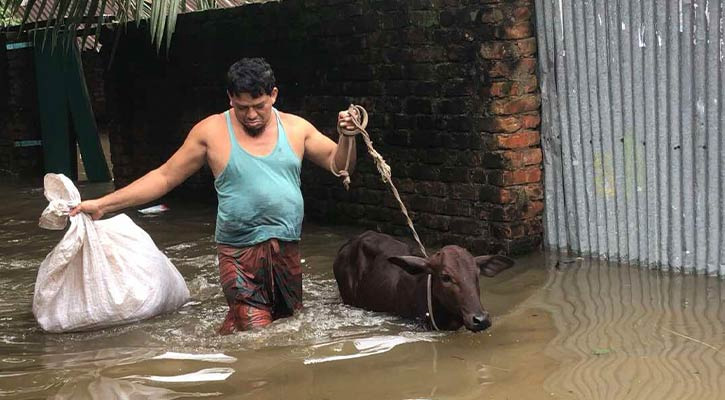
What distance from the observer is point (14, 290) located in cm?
Answer: 753

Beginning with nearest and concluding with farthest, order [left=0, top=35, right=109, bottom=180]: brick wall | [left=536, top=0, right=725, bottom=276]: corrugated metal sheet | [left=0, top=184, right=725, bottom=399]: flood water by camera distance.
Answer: [left=0, top=184, right=725, bottom=399]: flood water → [left=536, top=0, right=725, bottom=276]: corrugated metal sheet → [left=0, top=35, right=109, bottom=180]: brick wall

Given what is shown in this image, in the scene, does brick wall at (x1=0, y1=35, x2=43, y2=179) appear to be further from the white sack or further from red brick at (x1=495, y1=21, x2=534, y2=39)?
red brick at (x1=495, y1=21, x2=534, y2=39)

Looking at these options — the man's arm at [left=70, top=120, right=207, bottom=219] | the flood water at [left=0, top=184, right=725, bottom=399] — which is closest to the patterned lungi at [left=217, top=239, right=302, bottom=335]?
the flood water at [left=0, top=184, right=725, bottom=399]

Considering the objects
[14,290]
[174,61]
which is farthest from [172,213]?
[14,290]

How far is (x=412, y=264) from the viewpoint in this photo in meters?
5.70

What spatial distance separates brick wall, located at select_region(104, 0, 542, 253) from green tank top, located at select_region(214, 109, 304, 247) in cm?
211

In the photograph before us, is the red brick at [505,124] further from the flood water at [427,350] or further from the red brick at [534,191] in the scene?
the flood water at [427,350]

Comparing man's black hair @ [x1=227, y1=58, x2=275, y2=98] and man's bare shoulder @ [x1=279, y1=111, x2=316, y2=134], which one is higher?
man's black hair @ [x1=227, y1=58, x2=275, y2=98]

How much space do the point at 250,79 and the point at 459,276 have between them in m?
1.57

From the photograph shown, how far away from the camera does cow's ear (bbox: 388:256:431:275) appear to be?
5684mm

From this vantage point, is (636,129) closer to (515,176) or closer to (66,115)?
(515,176)

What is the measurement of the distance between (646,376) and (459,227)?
3.18m

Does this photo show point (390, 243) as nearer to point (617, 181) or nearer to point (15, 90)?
point (617, 181)

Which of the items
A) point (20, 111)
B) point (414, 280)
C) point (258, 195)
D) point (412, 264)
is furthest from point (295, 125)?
point (20, 111)
